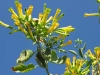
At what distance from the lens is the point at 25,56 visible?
2.57m

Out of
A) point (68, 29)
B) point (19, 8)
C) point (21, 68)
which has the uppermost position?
point (19, 8)

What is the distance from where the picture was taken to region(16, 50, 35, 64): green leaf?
8.33 feet

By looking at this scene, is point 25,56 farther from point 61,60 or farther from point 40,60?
point 61,60

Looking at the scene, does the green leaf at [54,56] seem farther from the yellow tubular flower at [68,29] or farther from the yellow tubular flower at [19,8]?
the yellow tubular flower at [19,8]

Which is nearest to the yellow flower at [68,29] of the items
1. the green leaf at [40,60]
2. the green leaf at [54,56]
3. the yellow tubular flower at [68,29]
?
the yellow tubular flower at [68,29]

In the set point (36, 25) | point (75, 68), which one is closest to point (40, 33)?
point (36, 25)

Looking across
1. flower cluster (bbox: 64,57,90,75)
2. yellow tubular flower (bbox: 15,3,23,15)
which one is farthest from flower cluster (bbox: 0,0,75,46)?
flower cluster (bbox: 64,57,90,75)

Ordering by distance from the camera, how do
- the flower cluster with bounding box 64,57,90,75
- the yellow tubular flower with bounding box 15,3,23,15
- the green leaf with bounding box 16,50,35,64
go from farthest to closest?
1. the flower cluster with bounding box 64,57,90,75
2. the yellow tubular flower with bounding box 15,3,23,15
3. the green leaf with bounding box 16,50,35,64

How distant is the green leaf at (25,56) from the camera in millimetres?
2539

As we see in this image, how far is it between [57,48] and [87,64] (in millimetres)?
804

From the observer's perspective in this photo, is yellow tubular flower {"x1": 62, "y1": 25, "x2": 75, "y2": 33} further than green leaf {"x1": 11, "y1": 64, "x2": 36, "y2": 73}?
Yes

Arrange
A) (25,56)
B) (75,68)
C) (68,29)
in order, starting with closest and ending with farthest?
1. (25,56)
2. (68,29)
3. (75,68)

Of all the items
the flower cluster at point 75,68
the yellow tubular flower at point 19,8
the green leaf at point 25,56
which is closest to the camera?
the green leaf at point 25,56

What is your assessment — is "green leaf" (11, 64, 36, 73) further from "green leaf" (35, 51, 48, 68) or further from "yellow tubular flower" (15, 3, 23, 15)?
"yellow tubular flower" (15, 3, 23, 15)
